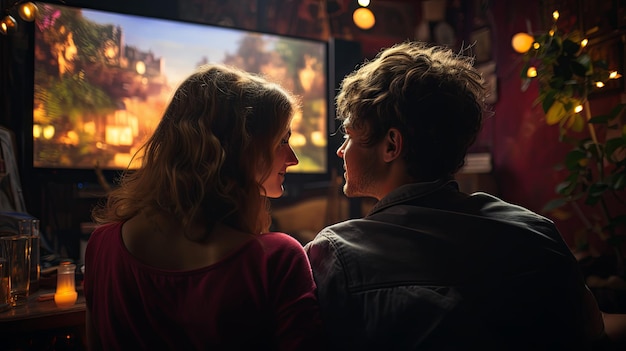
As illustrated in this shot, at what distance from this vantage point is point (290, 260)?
2.87 ft

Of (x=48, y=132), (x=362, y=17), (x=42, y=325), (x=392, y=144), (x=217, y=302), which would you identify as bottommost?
(x=42, y=325)

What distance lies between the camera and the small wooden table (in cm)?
133

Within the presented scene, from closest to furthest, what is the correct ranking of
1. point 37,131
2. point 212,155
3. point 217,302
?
point 217,302
point 212,155
point 37,131

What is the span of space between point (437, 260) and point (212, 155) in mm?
457

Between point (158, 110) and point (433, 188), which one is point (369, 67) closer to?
point (433, 188)

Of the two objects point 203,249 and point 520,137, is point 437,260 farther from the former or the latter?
point 520,137

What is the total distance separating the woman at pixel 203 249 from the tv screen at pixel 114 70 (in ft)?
4.81

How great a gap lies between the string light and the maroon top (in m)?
1.35

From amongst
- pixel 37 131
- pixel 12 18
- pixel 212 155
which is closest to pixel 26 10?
pixel 12 18

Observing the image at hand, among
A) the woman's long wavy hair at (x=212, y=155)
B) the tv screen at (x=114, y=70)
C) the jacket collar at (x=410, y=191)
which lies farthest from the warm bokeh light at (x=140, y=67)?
the jacket collar at (x=410, y=191)

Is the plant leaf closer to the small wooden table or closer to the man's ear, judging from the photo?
the man's ear

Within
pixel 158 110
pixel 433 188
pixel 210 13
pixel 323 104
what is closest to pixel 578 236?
pixel 323 104

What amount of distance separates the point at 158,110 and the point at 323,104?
112 centimetres

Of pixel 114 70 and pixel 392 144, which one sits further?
pixel 114 70
